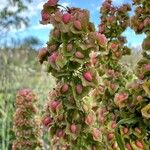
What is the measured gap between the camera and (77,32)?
321cm

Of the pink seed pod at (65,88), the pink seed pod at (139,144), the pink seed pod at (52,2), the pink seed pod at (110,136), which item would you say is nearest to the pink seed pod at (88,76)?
the pink seed pod at (65,88)

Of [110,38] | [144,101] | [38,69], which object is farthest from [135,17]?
[38,69]

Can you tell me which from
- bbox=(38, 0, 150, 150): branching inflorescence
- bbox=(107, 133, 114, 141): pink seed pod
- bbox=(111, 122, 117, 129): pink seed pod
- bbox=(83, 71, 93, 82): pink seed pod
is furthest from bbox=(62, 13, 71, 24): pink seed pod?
bbox=(107, 133, 114, 141): pink seed pod

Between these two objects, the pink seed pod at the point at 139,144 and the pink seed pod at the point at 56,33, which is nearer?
the pink seed pod at the point at 56,33

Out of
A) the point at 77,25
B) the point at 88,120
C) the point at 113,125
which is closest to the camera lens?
the point at 77,25

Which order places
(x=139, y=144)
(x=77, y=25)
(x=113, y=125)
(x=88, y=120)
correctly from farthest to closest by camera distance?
(x=113, y=125), (x=139, y=144), (x=88, y=120), (x=77, y=25)

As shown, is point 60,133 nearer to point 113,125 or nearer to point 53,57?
point 53,57

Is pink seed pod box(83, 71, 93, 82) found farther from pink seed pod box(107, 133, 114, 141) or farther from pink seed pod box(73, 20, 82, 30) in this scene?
pink seed pod box(107, 133, 114, 141)

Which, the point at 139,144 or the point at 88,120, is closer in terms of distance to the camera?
the point at 88,120

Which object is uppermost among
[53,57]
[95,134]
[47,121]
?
[53,57]

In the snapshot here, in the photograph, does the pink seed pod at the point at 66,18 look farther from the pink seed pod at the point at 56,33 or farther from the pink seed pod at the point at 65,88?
the pink seed pod at the point at 65,88

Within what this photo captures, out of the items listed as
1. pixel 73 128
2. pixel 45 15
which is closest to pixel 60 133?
pixel 73 128

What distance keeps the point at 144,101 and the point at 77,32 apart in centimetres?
74

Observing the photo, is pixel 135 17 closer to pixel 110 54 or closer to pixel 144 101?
pixel 144 101
